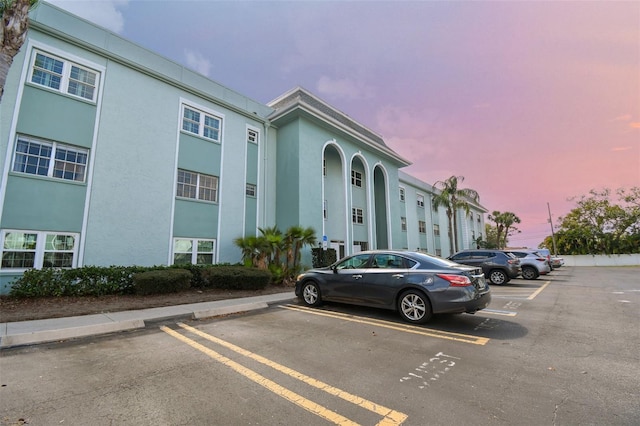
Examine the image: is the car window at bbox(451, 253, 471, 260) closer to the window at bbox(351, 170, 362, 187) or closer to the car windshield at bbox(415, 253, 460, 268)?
the window at bbox(351, 170, 362, 187)

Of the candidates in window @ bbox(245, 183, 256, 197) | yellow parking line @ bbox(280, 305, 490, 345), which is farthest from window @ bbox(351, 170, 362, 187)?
yellow parking line @ bbox(280, 305, 490, 345)

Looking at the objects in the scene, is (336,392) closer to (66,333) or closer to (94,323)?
(66,333)

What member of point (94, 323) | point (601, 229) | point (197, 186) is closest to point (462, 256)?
point (197, 186)

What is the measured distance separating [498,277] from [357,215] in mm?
10301

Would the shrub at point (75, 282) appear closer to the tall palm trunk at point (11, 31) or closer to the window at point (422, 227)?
the tall palm trunk at point (11, 31)

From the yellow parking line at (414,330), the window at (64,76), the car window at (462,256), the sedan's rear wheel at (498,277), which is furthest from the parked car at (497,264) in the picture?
the window at (64,76)

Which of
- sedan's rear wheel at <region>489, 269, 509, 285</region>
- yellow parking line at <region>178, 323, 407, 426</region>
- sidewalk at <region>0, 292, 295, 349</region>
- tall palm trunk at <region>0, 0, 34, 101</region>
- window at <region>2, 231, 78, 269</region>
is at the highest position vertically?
tall palm trunk at <region>0, 0, 34, 101</region>

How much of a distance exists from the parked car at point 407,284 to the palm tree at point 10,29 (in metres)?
9.92

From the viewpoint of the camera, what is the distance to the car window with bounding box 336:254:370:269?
24.2 ft

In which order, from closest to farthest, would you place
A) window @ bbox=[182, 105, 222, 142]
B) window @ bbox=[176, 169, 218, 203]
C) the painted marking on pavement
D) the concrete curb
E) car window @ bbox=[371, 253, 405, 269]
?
the concrete curb
car window @ bbox=[371, 253, 405, 269]
the painted marking on pavement
window @ bbox=[176, 169, 218, 203]
window @ bbox=[182, 105, 222, 142]

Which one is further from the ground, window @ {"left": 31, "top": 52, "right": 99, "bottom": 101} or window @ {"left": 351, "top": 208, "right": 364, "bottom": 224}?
window @ {"left": 31, "top": 52, "right": 99, "bottom": 101}

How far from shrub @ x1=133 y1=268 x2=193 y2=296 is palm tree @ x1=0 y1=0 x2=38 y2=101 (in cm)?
613

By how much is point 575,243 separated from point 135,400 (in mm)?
52606

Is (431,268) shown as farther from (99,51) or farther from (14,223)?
(99,51)
